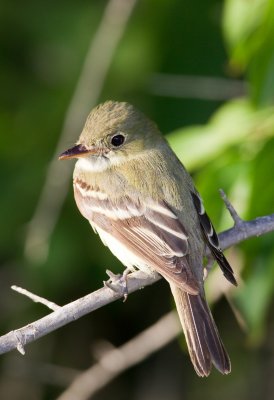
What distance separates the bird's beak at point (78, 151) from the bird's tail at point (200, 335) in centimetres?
97

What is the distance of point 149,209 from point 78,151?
1.97 feet

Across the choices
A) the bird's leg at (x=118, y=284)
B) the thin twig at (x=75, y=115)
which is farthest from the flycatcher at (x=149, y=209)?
the thin twig at (x=75, y=115)

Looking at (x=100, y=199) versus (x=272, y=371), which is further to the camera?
(x=272, y=371)

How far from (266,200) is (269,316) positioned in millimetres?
3038

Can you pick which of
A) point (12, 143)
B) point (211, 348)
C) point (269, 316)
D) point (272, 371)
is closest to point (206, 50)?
point (12, 143)

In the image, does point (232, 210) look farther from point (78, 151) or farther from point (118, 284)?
point (78, 151)

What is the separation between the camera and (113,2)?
7.04 metres

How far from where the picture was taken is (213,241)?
501 cm

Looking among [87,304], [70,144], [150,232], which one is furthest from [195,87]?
[87,304]

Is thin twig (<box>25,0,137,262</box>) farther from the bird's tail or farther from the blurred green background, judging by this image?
the bird's tail

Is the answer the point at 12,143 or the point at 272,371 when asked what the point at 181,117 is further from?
the point at 272,371

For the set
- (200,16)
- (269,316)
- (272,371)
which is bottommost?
(272,371)

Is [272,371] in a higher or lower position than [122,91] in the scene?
lower

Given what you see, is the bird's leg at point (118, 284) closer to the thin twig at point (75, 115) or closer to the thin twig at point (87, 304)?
the thin twig at point (87, 304)
